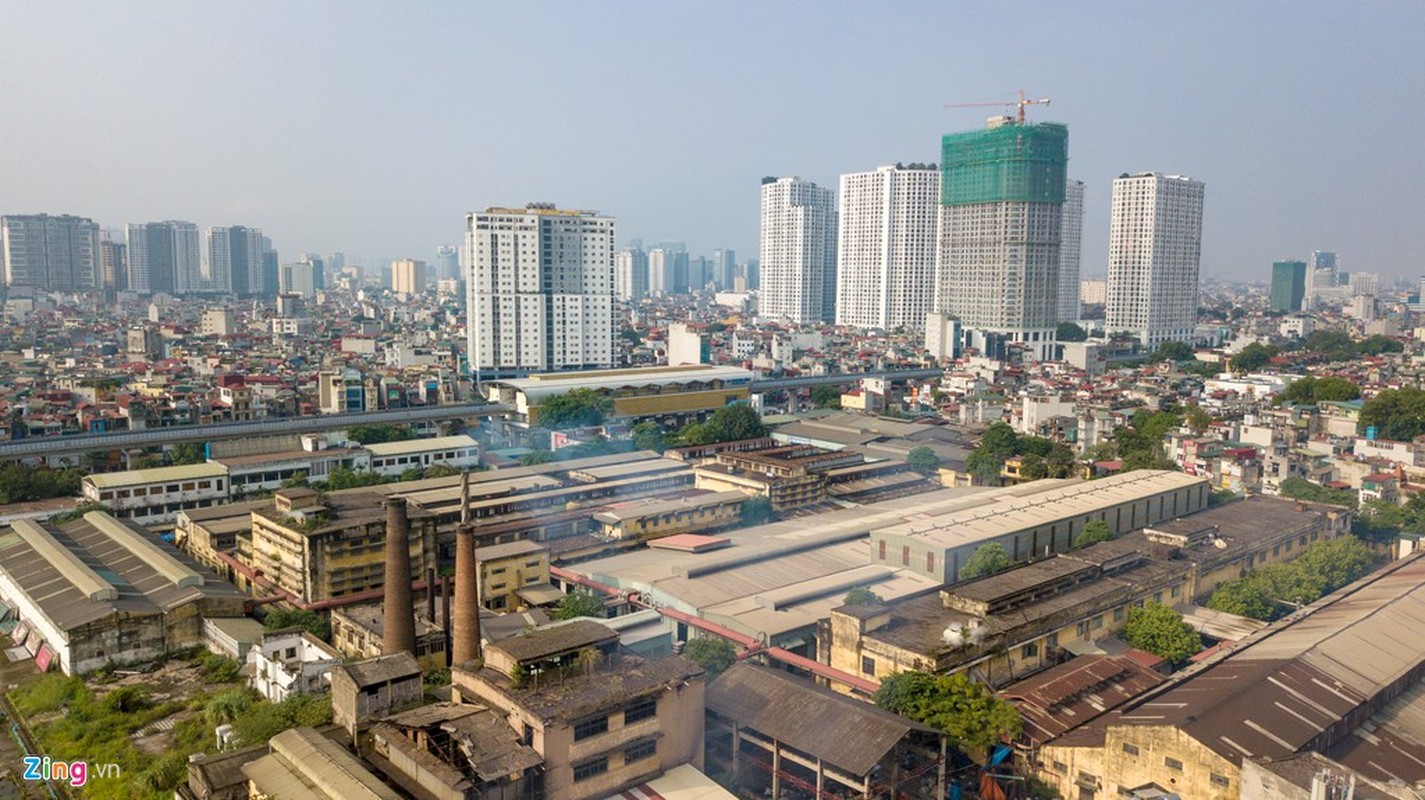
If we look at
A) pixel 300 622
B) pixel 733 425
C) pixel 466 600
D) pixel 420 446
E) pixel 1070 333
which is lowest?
pixel 300 622

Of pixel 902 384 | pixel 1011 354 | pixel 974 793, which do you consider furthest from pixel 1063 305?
pixel 974 793

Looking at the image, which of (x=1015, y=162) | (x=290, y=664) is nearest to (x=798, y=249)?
(x=1015, y=162)

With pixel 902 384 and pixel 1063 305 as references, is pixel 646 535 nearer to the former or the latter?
pixel 902 384

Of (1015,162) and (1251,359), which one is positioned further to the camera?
(1015,162)

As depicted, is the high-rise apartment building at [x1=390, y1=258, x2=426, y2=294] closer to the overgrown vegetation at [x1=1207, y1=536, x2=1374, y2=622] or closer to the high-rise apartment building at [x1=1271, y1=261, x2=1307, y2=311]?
the high-rise apartment building at [x1=1271, y1=261, x2=1307, y2=311]

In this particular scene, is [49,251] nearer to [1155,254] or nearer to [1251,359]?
[1155,254]

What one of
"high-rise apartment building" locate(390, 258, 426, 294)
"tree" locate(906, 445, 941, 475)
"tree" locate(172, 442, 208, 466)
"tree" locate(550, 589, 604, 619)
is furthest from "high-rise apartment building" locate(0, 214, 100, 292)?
"tree" locate(550, 589, 604, 619)
